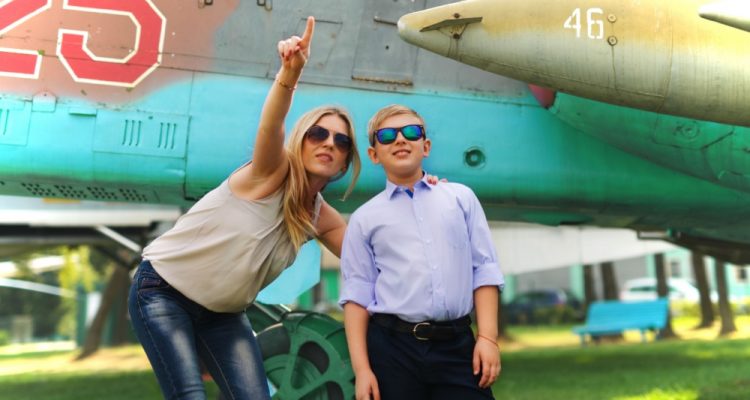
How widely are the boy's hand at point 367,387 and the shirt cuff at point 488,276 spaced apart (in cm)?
45

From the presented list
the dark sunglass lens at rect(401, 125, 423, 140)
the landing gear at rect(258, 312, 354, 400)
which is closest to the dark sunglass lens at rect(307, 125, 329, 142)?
the dark sunglass lens at rect(401, 125, 423, 140)

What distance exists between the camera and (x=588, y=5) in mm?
3221

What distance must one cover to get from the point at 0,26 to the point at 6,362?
40.8 feet

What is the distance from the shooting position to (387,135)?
2314 mm

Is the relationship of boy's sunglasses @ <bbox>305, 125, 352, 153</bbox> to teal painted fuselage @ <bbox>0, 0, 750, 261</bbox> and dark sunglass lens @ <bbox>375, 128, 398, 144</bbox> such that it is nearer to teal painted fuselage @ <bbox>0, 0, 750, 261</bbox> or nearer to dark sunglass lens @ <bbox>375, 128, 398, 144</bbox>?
dark sunglass lens @ <bbox>375, 128, 398, 144</bbox>

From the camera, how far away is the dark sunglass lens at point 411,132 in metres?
2.30

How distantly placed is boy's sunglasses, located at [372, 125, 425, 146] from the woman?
0.11 m

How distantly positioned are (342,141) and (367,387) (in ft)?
2.69

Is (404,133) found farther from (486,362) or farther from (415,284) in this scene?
(486,362)

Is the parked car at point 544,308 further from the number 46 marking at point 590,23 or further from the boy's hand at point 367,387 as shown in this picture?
the boy's hand at point 367,387

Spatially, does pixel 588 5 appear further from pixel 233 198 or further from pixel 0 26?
pixel 0 26

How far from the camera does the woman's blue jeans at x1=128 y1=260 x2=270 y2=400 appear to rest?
2.12 metres

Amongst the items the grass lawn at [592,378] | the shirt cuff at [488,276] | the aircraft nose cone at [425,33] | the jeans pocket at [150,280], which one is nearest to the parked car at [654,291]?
the grass lawn at [592,378]

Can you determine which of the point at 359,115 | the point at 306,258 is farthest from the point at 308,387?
the point at 359,115
